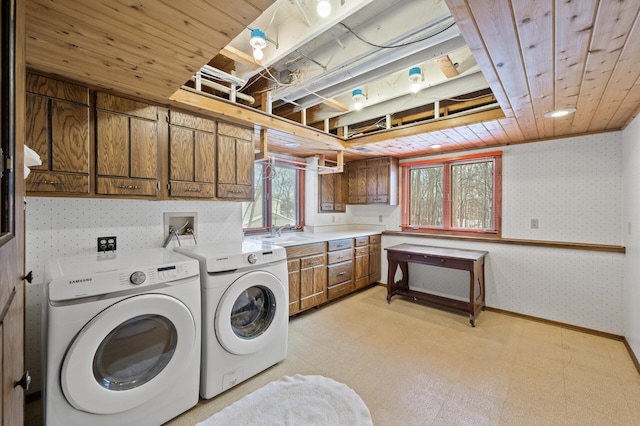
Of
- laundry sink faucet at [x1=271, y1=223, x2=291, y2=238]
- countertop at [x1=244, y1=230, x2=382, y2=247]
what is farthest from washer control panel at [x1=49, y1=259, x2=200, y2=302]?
laundry sink faucet at [x1=271, y1=223, x2=291, y2=238]

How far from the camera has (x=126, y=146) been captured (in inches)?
77.8

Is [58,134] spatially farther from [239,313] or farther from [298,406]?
[298,406]

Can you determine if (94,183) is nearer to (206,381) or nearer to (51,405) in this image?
(51,405)

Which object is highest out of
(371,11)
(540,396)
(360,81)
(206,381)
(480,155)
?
(371,11)

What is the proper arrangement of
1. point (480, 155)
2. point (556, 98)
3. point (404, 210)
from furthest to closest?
point (404, 210), point (480, 155), point (556, 98)

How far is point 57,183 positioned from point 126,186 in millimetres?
356

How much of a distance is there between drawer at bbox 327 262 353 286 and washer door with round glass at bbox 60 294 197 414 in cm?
206

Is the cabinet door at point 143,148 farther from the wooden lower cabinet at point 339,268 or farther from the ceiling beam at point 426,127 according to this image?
the ceiling beam at point 426,127

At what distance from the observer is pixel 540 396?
1927mm

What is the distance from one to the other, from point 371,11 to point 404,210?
3164 mm

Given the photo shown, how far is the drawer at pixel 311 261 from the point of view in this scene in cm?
322

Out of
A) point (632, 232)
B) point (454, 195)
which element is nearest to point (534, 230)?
point (632, 232)

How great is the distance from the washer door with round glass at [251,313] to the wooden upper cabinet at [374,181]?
101 inches

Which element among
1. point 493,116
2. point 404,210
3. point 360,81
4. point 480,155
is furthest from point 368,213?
point 360,81
